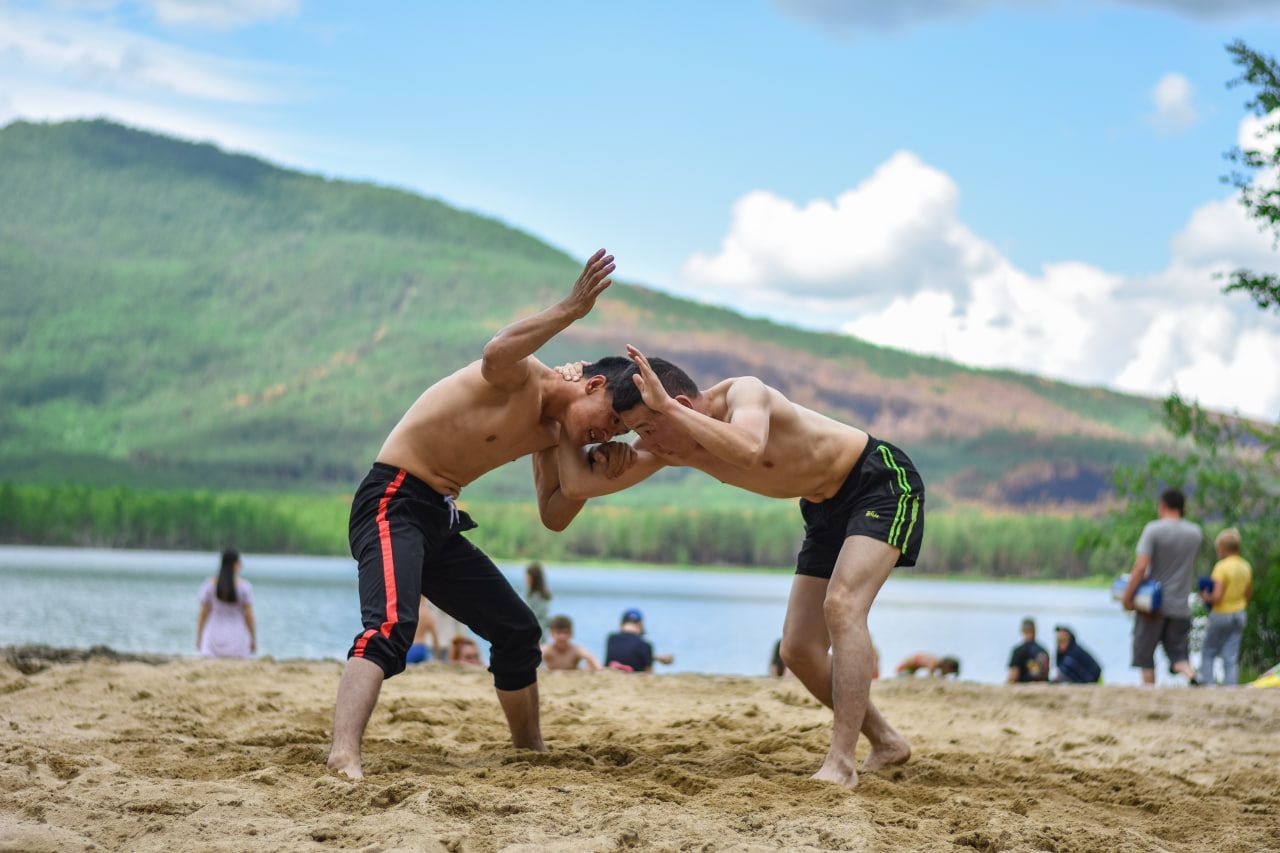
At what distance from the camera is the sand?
438 centimetres

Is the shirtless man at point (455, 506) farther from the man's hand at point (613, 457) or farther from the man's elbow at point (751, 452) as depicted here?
the man's elbow at point (751, 452)

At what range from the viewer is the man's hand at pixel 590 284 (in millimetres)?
5367

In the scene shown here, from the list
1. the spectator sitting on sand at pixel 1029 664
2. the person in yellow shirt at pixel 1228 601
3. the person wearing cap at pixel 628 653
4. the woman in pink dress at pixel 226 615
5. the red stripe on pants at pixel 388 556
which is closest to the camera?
the red stripe on pants at pixel 388 556

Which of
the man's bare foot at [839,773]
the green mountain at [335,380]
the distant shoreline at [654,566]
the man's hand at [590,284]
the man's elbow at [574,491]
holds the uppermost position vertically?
the green mountain at [335,380]

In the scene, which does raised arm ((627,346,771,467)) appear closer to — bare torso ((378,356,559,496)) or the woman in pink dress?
bare torso ((378,356,559,496))

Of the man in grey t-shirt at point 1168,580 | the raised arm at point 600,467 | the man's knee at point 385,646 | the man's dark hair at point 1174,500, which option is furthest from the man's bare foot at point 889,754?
the man's dark hair at point 1174,500

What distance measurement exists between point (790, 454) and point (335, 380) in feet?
563

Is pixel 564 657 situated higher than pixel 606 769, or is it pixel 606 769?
pixel 606 769

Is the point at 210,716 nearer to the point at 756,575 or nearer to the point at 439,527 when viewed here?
the point at 439,527

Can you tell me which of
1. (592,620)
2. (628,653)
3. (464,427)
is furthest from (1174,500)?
(592,620)

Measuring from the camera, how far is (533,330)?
208 inches

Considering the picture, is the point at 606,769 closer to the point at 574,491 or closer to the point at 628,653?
the point at 574,491

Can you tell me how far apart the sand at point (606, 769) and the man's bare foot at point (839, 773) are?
0.35 ft

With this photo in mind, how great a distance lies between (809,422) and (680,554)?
401 ft
